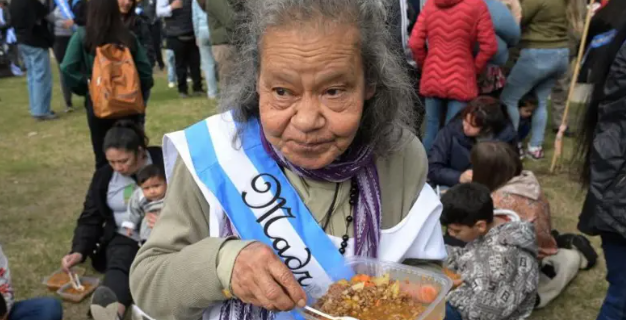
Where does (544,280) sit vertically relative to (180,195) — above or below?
below

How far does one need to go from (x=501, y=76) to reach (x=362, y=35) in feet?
17.9

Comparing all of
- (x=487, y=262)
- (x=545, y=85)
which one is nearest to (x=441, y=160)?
(x=487, y=262)

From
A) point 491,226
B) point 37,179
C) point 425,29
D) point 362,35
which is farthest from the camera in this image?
point 37,179

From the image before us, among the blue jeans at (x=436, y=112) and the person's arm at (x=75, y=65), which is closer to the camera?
the person's arm at (x=75, y=65)

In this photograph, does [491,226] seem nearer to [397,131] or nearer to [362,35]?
[397,131]

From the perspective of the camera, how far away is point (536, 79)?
6.20 metres

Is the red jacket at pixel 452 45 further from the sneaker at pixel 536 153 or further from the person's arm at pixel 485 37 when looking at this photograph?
the sneaker at pixel 536 153

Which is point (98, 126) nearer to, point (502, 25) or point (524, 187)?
point (524, 187)

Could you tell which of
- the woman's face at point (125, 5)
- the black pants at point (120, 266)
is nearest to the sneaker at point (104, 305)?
the black pants at point (120, 266)

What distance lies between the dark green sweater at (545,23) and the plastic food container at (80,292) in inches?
195

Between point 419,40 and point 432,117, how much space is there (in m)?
0.87

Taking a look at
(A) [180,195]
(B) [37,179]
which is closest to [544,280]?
(A) [180,195]

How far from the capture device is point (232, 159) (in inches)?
57.7

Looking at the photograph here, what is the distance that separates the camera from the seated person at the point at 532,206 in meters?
3.82
